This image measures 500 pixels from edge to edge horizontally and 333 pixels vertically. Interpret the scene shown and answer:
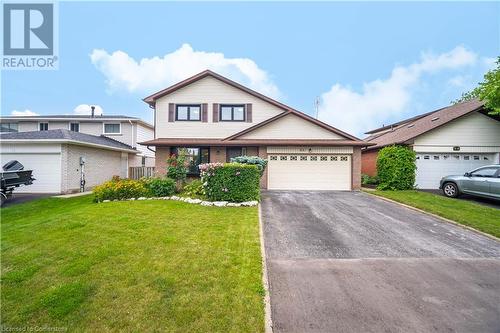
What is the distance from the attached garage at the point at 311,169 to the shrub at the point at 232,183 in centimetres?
508

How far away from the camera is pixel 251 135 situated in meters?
15.0

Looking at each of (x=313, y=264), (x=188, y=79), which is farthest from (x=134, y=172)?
(x=313, y=264)

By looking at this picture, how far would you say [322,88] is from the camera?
30141 millimetres

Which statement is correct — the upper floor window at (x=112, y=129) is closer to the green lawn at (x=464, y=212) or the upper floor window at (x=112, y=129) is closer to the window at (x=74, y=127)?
the window at (x=74, y=127)

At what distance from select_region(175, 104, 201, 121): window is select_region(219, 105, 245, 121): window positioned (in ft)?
5.24

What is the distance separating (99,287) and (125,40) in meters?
22.6

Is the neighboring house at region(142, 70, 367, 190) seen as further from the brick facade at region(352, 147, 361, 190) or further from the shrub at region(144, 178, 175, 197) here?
the shrub at region(144, 178, 175, 197)

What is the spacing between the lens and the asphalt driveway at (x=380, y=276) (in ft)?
9.70

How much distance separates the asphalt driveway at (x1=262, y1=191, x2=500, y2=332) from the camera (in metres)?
2.96

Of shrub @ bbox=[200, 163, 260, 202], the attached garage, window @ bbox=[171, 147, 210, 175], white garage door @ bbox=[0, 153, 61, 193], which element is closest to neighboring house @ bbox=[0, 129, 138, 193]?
white garage door @ bbox=[0, 153, 61, 193]

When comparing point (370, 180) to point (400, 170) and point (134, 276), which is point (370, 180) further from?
point (134, 276)

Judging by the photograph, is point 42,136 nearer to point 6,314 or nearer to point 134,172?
point 134,172

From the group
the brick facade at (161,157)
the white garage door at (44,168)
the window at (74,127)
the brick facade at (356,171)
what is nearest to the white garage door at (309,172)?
the brick facade at (356,171)

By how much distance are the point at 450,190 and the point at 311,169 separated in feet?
23.0
